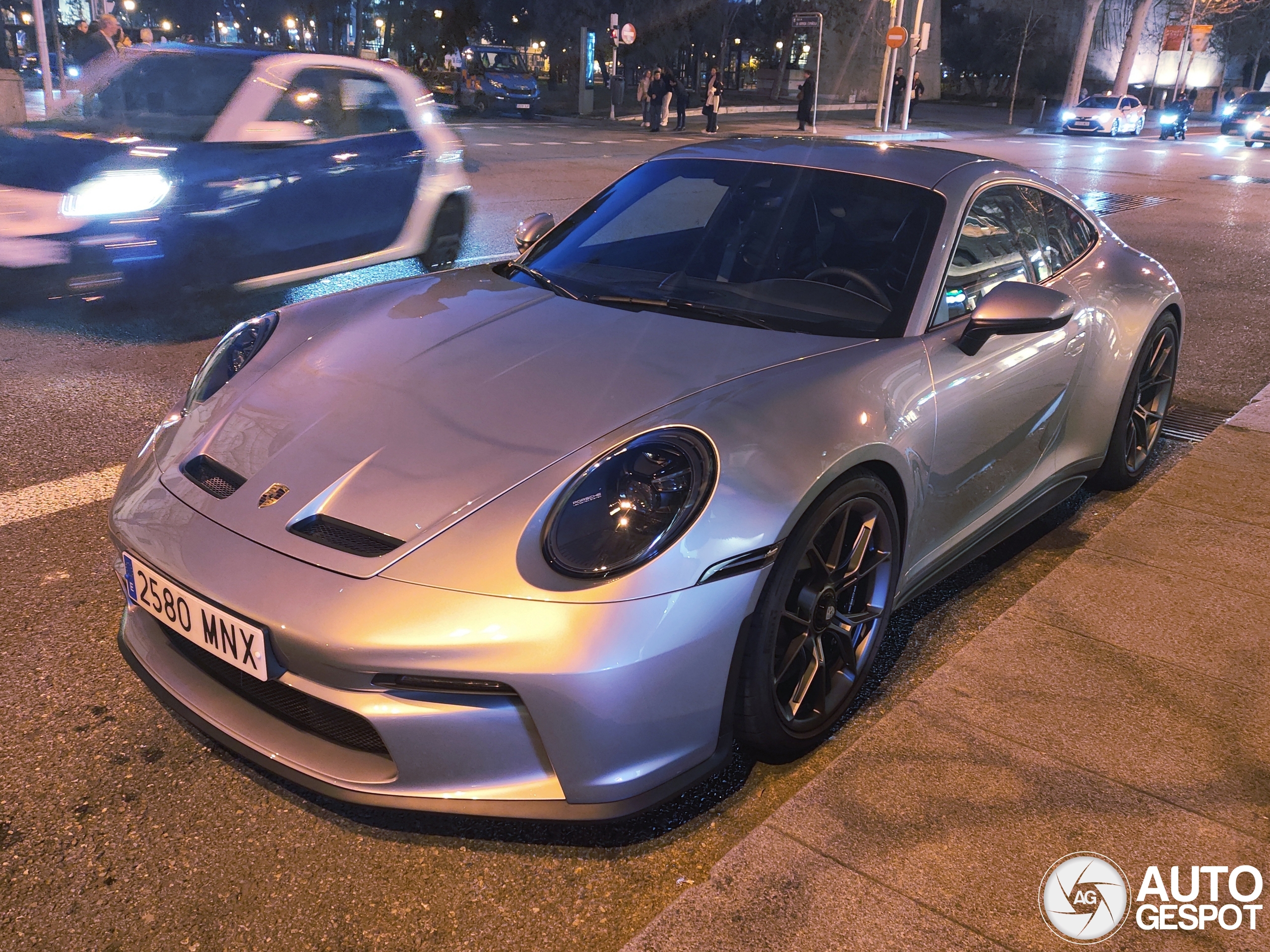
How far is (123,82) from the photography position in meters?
7.14

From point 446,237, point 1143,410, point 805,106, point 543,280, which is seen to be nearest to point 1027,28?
point 805,106

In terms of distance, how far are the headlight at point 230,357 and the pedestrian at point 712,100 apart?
95.8ft

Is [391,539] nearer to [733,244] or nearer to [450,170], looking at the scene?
[733,244]

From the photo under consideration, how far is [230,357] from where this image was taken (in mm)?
3055

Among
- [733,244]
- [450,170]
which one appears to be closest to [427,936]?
[733,244]

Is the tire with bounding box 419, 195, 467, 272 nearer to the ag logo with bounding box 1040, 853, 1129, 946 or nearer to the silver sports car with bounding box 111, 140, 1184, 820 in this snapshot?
the silver sports car with bounding box 111, 140, 1184, 820

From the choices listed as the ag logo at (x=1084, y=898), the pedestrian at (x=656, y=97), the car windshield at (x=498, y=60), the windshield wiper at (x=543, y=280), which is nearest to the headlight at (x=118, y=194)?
the windshield wiper at (x=543, y=280)

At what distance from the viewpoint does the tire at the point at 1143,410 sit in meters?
4.11

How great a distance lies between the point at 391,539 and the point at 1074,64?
54.4m

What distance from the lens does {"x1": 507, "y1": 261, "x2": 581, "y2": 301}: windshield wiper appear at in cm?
315

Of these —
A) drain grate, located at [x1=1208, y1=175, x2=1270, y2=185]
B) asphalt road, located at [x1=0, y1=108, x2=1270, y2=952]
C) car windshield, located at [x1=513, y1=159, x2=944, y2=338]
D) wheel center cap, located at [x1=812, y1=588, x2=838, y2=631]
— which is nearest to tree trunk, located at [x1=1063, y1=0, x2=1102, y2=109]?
drain grate, located at [x1=1208, y1=175, x2=1270, y2=185]

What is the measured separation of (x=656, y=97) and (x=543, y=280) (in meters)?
28.3

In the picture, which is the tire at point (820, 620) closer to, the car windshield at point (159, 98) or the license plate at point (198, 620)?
the license plate at point (198, 620)

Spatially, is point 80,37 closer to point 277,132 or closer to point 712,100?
point 712,100
